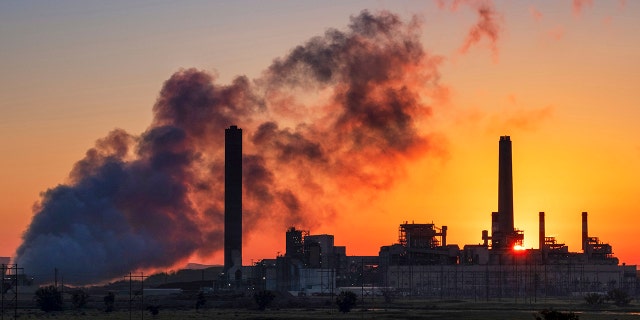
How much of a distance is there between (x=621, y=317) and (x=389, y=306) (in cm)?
3612

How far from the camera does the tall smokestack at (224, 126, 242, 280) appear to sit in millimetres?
190750

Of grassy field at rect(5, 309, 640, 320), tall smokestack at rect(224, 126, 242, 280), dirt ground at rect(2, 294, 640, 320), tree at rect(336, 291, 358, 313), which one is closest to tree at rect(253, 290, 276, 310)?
dirt ground at rect(2, 294, 640, 320)

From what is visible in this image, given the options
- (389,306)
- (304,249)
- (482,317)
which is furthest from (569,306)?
(304,249)

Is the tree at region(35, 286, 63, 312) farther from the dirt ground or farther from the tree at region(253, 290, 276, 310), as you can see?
the tree at region(253, 290, 276, 310)

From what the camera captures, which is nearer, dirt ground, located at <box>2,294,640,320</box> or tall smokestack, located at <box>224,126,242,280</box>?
dirt ground, located at <box>2,294,640,320</box>

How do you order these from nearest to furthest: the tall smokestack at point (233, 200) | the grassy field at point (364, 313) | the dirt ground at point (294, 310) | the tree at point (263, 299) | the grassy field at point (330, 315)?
the grassy field at point (330, 315), the grassy field at point (364, 313), the dirt ground at point (294, 310), the tree at point (263, 299), the tall smokestack at point (233, 200)

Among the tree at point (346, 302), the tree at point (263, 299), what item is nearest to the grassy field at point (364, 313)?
the tree at point (346, 302)

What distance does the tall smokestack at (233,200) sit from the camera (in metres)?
191

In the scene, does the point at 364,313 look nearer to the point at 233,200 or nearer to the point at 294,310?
the point at 294,310

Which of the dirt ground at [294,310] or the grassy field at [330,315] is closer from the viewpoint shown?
the grassy field at [330,315]

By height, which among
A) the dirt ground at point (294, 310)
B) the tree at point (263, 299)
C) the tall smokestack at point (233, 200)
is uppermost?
the tall smokestack at point (233, 200)

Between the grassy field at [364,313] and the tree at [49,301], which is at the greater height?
the tree at [49,301]

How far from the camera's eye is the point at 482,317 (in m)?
116

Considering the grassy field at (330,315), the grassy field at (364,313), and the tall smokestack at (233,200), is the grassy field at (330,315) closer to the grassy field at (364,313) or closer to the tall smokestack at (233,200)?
the grassy field at (364,313)
